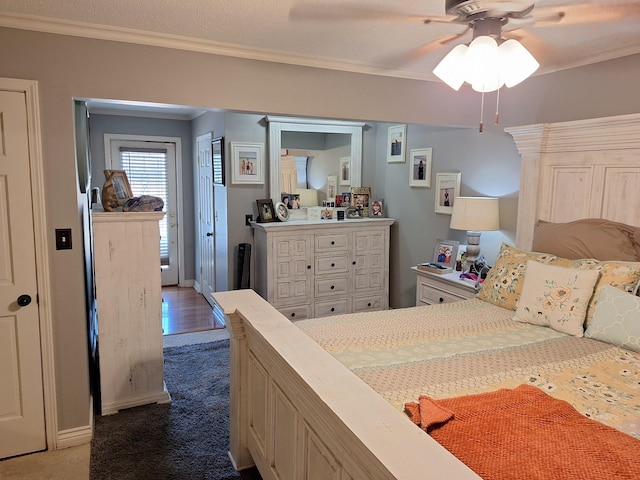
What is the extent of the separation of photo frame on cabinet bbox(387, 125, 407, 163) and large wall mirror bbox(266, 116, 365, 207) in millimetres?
342

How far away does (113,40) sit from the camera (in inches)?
96.6

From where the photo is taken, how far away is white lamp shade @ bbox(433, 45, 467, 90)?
6.31 ft

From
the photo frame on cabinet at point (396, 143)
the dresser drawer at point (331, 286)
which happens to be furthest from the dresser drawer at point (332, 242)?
the photo frame on cabinet at point (396, 143)

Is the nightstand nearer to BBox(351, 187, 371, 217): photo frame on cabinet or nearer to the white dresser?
the white dresser

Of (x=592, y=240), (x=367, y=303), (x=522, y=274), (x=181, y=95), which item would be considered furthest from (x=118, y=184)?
(x=592, y=240)

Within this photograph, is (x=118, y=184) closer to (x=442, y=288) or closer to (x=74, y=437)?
(x=74, y=437)

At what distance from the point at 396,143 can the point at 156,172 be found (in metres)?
3.27

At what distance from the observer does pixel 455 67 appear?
6.40 ft

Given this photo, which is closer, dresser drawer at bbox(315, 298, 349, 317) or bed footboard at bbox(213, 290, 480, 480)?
bed footboard at bbox(213, 290, 480, 480)

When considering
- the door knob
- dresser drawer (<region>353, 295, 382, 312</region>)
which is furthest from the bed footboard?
dresser drawer (<region>353, 295, 382, 312</region>)

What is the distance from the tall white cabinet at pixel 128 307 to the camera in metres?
2.88

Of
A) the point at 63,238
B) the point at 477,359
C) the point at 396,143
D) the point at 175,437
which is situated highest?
the point at 396,143

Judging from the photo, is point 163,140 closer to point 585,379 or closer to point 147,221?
point 147,221

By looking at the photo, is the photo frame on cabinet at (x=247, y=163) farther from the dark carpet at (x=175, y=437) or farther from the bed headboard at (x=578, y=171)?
the bed headboard at (x=578, y=171)
